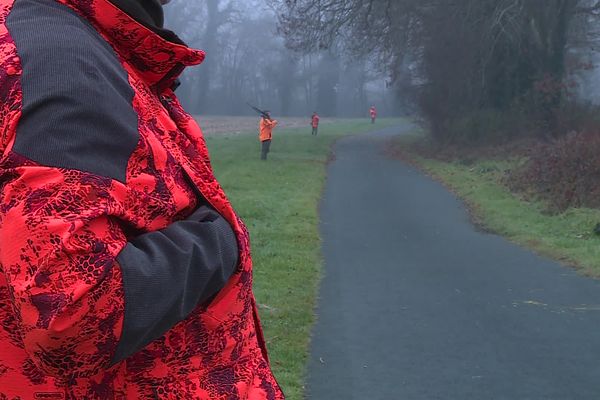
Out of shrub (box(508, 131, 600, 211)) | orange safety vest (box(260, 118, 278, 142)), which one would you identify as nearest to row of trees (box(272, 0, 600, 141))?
orange safety vest (box(260, 118, 278, 142))

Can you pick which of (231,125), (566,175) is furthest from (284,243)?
(231,125)

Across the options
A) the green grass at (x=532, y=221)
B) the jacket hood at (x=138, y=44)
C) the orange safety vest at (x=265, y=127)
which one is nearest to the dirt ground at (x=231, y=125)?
the orange safety vest at (x=265, y=127)

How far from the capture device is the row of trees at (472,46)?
2364cm

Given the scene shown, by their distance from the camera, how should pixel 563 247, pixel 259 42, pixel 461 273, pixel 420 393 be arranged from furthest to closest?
pixel 259 42 → pixel 563 247 → pixel 461 273 → pixel 420 393

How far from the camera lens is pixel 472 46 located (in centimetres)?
2686

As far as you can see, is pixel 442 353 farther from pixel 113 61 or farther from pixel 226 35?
pixel 226 35

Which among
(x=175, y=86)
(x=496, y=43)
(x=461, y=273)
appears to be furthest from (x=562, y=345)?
(x=496, y=43)

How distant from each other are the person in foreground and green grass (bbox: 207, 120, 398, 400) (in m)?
3.62

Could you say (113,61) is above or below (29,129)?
above

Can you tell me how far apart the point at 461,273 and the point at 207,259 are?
7690 mm

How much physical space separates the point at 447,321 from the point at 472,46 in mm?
21632

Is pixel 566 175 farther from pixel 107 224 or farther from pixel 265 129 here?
pixel 107 224

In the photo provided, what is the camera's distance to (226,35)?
275ft

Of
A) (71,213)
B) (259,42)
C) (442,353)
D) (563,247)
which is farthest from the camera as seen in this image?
(259,42)
